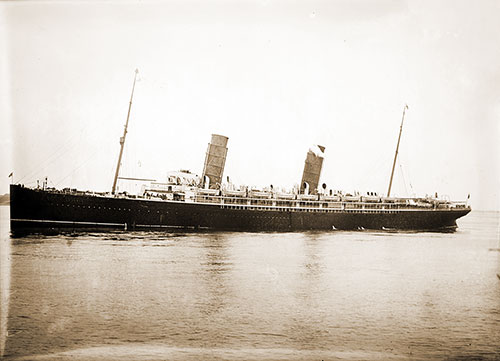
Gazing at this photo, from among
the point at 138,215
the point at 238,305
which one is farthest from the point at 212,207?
the point at 238,305

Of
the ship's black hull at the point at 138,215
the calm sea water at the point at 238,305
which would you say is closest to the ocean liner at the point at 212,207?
the ship's black hull at the point at 138,215

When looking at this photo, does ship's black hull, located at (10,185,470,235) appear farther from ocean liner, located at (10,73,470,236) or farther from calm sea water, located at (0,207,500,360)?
calm sea water, located at (0,207,500,360)

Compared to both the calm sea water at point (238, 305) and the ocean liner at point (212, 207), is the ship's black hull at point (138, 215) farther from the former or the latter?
the calm sea water at point (238, 305)

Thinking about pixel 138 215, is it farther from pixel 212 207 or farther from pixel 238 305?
pixel 238 305

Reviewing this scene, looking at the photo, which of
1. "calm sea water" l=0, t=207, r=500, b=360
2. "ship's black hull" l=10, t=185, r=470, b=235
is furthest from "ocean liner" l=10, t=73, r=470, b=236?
"calm sea water" l=0, t=207, r=500, b=360

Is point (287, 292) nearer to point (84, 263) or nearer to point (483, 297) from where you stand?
point (483, 297)

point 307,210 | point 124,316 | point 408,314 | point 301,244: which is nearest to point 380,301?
point 408,314
